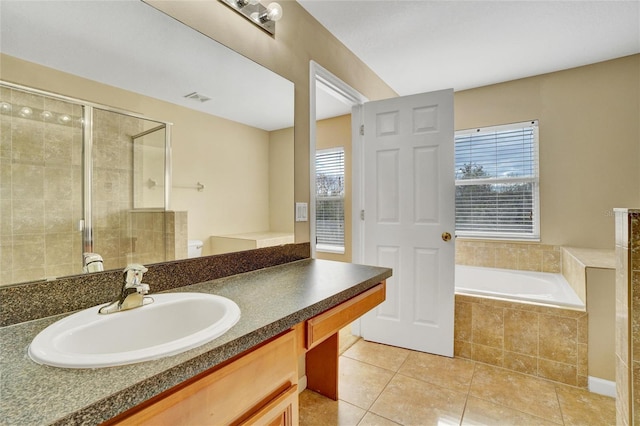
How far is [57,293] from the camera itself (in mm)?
852

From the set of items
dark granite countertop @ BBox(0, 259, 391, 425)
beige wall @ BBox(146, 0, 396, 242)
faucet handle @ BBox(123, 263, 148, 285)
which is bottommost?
dark granite countertop @ BBox(0, 259, 391, 425)

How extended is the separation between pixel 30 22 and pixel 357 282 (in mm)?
1339

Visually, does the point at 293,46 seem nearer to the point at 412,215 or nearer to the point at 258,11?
the point at 258,11

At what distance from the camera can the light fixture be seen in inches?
55.1

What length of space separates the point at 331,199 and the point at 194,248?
272cm

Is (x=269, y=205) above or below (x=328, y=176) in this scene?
below

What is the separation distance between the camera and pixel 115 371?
1.81 ft

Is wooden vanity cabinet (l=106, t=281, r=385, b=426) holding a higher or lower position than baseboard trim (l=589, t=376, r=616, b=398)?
higher

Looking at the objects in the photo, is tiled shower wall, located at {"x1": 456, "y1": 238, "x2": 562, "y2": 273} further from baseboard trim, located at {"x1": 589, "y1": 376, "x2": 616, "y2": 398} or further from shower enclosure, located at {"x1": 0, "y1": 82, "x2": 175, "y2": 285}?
shower enclosure, located at {"x1": 0, "y1": 82, "x2": 175, "y2": 285}

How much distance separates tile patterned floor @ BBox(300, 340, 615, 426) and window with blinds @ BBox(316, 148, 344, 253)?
72.4 inches

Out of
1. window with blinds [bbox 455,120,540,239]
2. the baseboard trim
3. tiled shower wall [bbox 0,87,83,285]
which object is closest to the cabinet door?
tiled shower wall [bbox 0,87,83,285]

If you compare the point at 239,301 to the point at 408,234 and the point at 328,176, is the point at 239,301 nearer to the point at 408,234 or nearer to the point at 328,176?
the point at 408,234

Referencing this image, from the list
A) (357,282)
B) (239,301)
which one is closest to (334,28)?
(357,282)

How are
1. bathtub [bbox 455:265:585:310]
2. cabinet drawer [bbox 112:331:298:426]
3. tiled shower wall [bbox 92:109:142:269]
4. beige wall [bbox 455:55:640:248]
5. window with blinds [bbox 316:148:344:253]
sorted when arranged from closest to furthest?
1. cabinet drawer [bbox 112:331:298:426]
2. tiled shower wall [bbox 92:109:142:269]
3. bathtub [bbox 455:265:585:310]
4. beige wall [bbox 455:55:640:248]
5. window with blinds [bbox 316:148:344:253]
